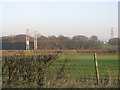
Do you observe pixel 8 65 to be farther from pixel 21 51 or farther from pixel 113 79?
pixel 113 79

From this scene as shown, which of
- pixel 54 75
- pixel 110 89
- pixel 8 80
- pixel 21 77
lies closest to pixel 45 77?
pixel 54 75

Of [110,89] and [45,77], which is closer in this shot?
[110,89]

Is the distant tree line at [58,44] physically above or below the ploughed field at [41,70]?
above

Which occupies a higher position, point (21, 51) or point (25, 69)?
point (21, 51)

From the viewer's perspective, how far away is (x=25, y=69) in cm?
762

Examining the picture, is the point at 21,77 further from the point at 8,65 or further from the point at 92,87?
the point at 92,87

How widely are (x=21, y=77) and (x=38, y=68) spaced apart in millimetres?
721

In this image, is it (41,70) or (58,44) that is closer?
(41,70)

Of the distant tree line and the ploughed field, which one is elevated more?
the distant tree line

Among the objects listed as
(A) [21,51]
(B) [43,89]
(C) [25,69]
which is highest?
(A) [21,51]

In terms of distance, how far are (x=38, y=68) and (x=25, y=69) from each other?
1.53ft

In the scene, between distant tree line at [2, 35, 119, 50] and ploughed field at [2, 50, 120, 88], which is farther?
distant tree line at [2, 35, 119, 50]

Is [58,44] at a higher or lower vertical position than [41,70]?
higher

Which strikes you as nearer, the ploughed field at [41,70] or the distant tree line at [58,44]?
the ploughed field at [41,70]
